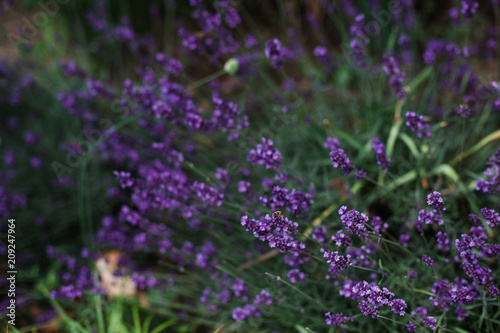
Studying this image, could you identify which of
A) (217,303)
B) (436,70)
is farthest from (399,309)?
(436,70)

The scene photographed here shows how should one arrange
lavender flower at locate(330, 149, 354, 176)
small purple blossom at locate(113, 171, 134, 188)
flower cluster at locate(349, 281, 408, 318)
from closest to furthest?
flower cluster at locate(349, 281, 408, 318) < lavender flower at locate(330, 149, 354, 176) < small purple blossom at locate(113, 171, 134, 188)

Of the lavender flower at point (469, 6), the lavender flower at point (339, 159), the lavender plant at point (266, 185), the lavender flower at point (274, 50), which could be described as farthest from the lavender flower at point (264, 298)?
the lavender flower at point (469, 6)

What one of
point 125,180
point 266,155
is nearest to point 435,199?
point 266,155

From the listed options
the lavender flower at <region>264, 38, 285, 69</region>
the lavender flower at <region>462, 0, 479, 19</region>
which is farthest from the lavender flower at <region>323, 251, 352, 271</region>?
the lavender flower at <region>462, 0, 479, 19</region>

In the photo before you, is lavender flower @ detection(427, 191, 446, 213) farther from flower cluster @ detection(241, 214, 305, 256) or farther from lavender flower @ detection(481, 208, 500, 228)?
flower cluster @ detection(241, 214, 305, 256)

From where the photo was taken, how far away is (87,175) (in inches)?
123

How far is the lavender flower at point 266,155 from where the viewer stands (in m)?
1.72

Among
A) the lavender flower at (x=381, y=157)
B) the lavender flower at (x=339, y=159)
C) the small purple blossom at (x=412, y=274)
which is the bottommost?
the small purple blossom at (x=412, y=274)

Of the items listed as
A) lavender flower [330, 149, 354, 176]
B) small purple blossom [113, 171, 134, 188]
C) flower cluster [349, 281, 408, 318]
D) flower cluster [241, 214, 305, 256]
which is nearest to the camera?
flower cluster [349, 281, 408, 318]

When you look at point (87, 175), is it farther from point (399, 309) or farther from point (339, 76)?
point (399, 309)

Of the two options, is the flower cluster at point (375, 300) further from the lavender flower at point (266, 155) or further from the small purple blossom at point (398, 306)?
the lavender flower at point (266, 155)

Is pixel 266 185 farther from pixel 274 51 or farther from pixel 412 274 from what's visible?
pixel 412 274

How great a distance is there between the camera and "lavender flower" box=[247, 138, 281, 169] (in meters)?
1.72

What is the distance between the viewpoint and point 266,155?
1.74 meters
